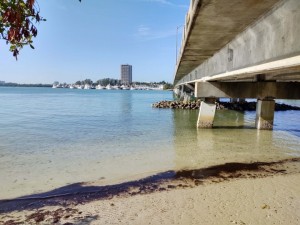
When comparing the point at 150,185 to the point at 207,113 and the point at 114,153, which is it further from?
the point at 207,113

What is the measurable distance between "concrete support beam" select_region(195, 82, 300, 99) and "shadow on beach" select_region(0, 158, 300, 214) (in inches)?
302

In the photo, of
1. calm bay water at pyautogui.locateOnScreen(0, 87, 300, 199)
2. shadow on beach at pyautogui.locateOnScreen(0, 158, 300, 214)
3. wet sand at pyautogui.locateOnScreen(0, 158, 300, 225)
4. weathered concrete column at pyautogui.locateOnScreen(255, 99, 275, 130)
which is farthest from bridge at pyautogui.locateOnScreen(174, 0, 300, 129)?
weathered concrete column at pyautogui.locateOnScreen(255, 99, 275, 130)

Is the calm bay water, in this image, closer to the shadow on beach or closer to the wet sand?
the shadow on beach

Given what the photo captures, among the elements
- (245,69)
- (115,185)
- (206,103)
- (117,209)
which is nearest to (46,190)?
(115,185)

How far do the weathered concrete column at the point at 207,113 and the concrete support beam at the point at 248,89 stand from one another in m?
1.68

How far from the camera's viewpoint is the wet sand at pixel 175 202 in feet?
19.7

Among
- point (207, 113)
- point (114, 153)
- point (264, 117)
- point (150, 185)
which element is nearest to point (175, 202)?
point (150, 185)

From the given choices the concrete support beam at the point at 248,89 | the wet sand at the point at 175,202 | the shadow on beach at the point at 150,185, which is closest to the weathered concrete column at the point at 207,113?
the concrete support beam at the point at 248,89

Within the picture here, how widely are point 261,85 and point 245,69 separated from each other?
9.88 metres

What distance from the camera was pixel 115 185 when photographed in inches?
330

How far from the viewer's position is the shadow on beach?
23.7 feet

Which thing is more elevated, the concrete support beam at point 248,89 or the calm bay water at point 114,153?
the concrete support beam at point 248,89

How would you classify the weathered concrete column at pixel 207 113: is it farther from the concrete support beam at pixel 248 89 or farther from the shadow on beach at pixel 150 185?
the shadow on beach at pixel 150 185

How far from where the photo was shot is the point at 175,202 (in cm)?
682
